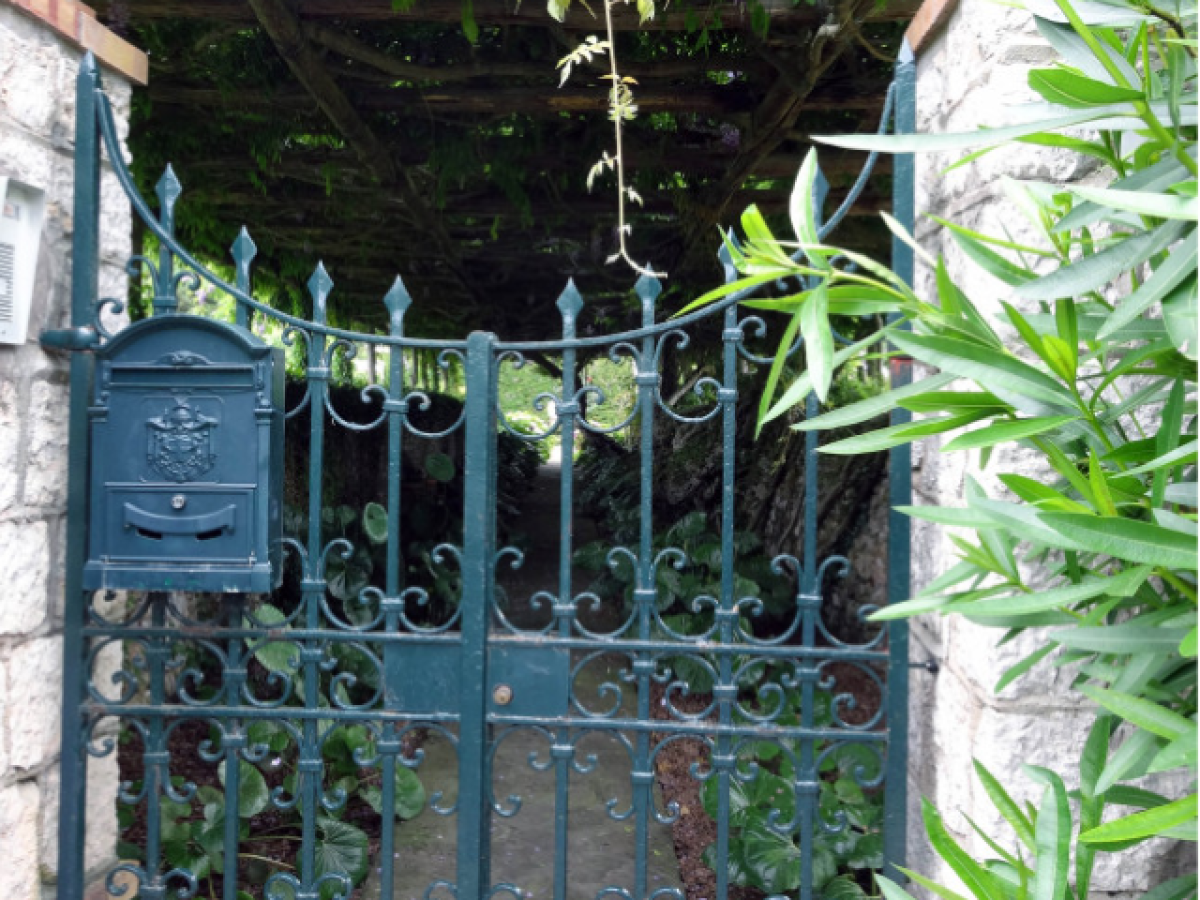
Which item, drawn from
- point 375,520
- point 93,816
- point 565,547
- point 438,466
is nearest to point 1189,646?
point 565,547

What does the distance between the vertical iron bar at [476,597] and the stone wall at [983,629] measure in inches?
35.8

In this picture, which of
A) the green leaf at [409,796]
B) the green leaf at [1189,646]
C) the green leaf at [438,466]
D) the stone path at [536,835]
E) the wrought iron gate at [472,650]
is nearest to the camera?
the green leaf at [1189,646]

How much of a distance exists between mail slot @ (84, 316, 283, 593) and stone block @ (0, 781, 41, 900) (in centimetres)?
45

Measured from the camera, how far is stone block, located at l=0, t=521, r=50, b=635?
2.04 metres

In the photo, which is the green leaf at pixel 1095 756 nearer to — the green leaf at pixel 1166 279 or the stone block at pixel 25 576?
the green leaf at pixel 1166 279

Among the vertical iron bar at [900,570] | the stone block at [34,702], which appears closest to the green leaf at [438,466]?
the stone block at [34,702]

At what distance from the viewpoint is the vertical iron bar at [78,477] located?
220cm

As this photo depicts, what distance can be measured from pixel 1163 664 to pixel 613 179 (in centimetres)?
445

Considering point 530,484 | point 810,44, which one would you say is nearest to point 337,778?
point 810,44

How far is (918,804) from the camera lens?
2.10 m

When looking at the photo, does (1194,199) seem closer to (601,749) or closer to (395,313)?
(395,313)

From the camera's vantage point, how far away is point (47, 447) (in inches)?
85.2

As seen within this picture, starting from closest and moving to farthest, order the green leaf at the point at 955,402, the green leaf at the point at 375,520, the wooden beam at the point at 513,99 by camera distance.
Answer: the green leaf at the point at 955,402 → the wooden beam at the point at 513,99 → the green leaf at the point at 375,520

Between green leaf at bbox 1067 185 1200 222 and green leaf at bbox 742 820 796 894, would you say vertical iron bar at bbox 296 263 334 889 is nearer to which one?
green leaf at bbox 742 820 796 894
